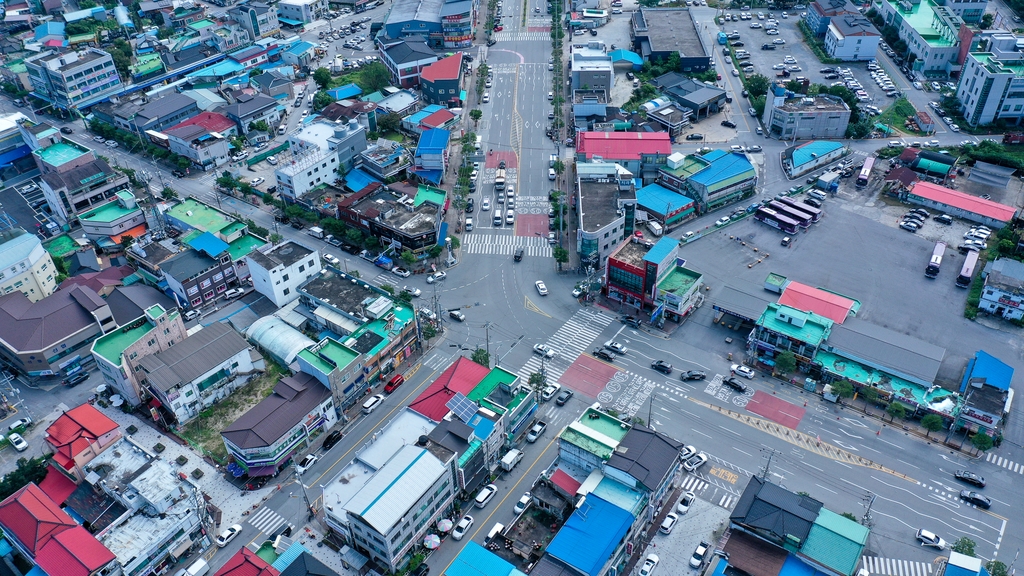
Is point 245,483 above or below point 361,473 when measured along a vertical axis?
below

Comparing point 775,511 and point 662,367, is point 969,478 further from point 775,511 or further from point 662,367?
point 662,367

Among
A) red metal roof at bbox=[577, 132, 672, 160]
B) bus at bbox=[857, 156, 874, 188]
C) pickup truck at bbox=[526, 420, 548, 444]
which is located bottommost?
pickup truck at bbox=[526, 420, 548, 444]

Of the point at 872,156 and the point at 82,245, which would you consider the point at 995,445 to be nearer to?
the point at 872,156

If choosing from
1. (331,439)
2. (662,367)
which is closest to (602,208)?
(662,367)

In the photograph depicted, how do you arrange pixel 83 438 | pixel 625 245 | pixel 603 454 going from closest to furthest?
pixel 603 454
pixel 83 438
pixel 625 245

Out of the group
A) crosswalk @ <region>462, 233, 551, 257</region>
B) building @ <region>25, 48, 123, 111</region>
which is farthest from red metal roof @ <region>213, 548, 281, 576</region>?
building @ <region>25, 48, 123, 111</region>

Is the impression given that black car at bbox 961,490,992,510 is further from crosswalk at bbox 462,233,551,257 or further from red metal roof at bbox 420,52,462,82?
red metal roof at bbox 420,52,462,82

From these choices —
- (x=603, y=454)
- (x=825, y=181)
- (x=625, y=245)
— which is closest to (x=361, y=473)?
(x=603, y=454)
